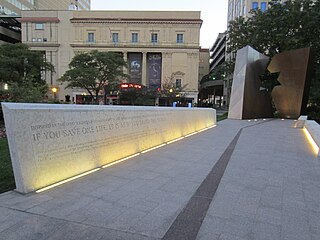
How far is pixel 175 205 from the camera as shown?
3.74m

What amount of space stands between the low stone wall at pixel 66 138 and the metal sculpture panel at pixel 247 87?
1467 cm

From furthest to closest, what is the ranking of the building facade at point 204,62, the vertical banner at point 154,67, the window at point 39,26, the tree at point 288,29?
the building facade at point 204,62 < the vertical banner at point 154,67 < the window at point 39,26 < the tree at point 288,29

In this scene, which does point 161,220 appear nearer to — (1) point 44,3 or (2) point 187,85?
(2) point 187,85

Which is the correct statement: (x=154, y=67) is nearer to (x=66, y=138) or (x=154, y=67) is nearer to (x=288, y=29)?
(x=288, y=29)

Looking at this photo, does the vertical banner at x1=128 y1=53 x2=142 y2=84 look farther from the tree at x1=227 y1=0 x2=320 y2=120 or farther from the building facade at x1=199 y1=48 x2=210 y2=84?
the building facade at x1=199 y1=48 x2=210 y2=84

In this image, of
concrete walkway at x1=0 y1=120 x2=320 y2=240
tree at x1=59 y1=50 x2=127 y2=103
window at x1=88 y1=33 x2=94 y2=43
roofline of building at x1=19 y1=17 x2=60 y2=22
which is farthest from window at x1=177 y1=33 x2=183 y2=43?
concrete walkway at x1=0 y1=120 x2=320 y2=240

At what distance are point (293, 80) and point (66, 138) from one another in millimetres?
21040

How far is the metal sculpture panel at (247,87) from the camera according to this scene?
67.0 ft

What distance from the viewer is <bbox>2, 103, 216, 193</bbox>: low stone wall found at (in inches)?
155

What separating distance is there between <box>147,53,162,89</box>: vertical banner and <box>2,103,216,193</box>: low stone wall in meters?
52.0

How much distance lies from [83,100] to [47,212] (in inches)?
2222

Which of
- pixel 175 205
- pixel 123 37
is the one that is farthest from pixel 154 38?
pixel 175 205

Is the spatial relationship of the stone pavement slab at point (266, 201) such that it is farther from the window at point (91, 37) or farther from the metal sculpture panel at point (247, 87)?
the window at point (91, 37)

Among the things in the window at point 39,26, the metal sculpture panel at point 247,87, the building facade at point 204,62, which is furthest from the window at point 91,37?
the building facade at point 204,62
